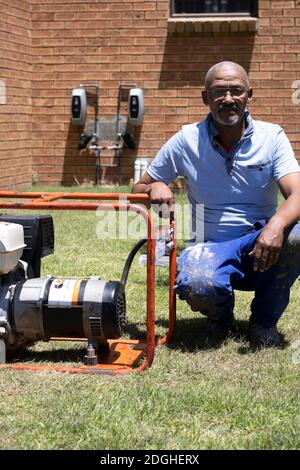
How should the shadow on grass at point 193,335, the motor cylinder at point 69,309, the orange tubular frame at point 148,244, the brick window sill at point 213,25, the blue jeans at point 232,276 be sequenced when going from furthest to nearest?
1. the brick window sill at point 213,25
2. the shadow on grass at point 193,335
3. the blue jeans at point 232,276
4. the motor cylinder at point 69,309
5. the orange tubular frame at point 148,244

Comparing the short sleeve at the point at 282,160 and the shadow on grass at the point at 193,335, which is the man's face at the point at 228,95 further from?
the shadow on grass at the point at 193,335

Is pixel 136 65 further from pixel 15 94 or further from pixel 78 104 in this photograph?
pixel 15 94

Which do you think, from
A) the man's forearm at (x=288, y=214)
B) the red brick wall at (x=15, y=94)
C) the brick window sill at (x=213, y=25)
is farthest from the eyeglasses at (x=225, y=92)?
the brick window sill at (x=213, y=25)

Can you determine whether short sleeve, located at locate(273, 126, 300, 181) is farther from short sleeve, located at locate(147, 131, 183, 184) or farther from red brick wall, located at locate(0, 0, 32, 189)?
red brick wall, located at locate(0, 0, 32, 189)

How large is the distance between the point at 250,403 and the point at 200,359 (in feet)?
2.22

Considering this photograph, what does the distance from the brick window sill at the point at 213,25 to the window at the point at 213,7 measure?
0.12 metres

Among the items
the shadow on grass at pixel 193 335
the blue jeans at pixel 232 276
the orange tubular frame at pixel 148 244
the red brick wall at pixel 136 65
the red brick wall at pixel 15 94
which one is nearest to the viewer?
the orange tubular frame at pixel 148 244

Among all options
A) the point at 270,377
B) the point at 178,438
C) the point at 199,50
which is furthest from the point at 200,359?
the point at 199,50

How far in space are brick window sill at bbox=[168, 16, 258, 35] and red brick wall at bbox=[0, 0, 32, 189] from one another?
2.05 metres

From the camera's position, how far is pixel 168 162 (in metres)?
4.00

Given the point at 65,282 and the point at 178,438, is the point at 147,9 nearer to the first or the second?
the point at 65,282

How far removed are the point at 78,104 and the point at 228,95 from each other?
7201 mm

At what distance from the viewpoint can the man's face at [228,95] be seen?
3789 mm

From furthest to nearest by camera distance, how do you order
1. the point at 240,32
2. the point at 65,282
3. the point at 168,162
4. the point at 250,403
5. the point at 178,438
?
1. the point at 240,32
2. the point at 168,162
3. the point at 65,282
4. the point at 250,403
5. the point at 178,438
